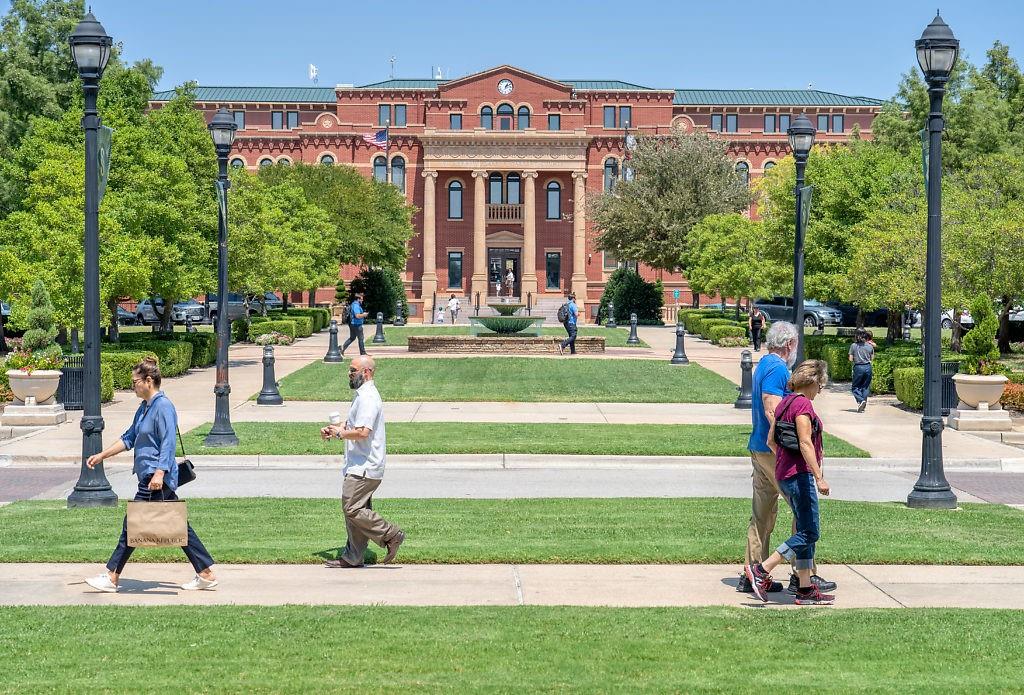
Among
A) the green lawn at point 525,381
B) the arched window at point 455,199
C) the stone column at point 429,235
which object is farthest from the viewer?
the arched window at point 455,199

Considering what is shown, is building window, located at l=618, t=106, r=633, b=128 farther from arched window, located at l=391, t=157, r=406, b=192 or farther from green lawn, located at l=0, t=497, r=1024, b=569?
green lawn, located at l=0, t=497, r=1024, b=569

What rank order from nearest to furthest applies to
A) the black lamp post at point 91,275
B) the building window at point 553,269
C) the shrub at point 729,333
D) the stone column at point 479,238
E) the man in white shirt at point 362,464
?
the man in white shirt at point 362,464, the black lamp post at point 91,275, the shrub at point 729,333, the stone column at point 479,238, the building window at point 553,269

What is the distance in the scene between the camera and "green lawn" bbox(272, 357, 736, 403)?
26422 mm

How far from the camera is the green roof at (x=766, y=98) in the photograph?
3423 inches

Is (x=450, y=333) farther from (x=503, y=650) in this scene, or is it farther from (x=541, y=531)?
(x=503, y=650)

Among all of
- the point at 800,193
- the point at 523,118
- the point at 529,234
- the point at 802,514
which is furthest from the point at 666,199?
the point at 802,514

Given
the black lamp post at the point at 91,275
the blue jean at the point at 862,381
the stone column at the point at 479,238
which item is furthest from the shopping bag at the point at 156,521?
the stone column at the point at 479,238

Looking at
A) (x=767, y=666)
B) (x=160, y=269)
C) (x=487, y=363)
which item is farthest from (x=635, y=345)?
(x=767, y=666)

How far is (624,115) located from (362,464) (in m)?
76.5

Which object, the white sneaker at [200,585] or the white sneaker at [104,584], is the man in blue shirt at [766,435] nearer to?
the white sneaker at [200,585]

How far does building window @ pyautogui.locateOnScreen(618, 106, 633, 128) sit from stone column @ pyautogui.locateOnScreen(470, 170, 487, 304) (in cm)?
1029

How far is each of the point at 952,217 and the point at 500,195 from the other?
5495cm

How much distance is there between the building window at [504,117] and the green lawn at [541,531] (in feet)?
230

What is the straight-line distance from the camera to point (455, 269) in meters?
83.1
